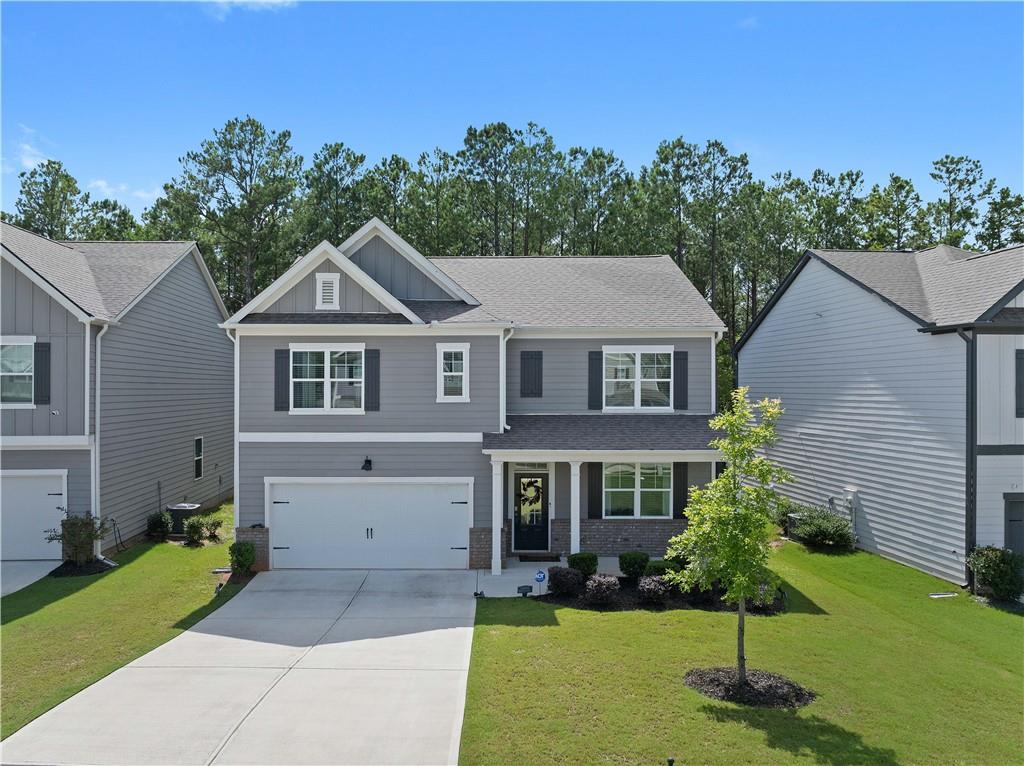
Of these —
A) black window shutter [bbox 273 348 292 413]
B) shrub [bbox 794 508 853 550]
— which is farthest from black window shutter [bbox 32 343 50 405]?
shrub [bbox 794 508 853 550]

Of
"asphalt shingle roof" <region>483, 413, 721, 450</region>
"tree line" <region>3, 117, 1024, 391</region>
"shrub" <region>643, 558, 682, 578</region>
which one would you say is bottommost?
"shrub" <region>643, 558, 682, 578</region>

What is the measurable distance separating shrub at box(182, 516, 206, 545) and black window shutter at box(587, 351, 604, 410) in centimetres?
1097

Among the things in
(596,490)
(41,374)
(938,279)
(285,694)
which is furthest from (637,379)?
(41,374)

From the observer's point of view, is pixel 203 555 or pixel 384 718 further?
pixel 203 555

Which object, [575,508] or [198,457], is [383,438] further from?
[198,457]

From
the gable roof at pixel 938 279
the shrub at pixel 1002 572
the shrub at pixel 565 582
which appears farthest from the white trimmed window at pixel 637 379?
the shrub at pixel 1002 572

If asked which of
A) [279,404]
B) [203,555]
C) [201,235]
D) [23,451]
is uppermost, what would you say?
[201,235]

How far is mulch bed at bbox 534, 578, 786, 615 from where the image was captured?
12672 millimetres

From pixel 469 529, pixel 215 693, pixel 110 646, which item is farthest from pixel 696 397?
pixel 110 646

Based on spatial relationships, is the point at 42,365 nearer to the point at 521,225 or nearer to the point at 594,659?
the point at 594,659

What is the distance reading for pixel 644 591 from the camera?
41.9ft

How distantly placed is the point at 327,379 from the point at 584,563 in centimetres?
736

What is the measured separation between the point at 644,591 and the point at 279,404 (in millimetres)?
9318

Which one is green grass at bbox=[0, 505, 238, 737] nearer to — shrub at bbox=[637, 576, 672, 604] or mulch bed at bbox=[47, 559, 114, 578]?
mulch bed at bbox=[47, 559, 114, 578]
